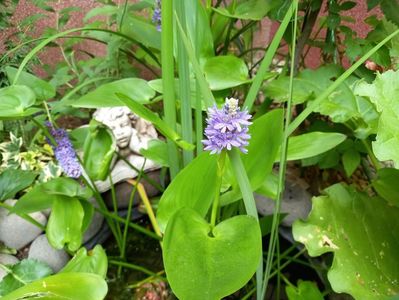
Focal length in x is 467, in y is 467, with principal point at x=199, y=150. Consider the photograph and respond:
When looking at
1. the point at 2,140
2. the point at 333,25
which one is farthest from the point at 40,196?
the point at 333,25

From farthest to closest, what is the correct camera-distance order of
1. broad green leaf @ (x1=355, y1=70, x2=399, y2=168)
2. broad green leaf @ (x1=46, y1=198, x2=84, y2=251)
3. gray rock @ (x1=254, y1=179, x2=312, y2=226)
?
gray rock @ (x1=254, y1=179, x2=312, y2=226) → broad green leaf @ (x1=46, y1=198, x2=84, y2=251) → broad green leaf @ (x1=355, y1=70, x2=399, y2=168)

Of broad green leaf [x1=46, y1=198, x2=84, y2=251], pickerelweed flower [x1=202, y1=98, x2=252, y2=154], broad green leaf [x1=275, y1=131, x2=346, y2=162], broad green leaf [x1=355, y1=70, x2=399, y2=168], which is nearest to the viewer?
pickerelweed flower [x1=202, y1=98, x2=252, y2=154]

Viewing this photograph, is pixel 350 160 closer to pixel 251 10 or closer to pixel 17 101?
pixel 251 10

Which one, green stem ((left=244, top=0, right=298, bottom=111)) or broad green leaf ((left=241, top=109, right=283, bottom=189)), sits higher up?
green stem ((left=244, top=0, right=298, bottom=111))

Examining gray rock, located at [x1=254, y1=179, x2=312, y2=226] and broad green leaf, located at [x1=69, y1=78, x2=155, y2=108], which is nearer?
broad green leaf, located at [x1=69, y1=78, x2=155, y2=108]

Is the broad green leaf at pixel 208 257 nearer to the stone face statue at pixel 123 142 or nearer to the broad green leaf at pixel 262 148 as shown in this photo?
the broad green leaf at pixel 262 148

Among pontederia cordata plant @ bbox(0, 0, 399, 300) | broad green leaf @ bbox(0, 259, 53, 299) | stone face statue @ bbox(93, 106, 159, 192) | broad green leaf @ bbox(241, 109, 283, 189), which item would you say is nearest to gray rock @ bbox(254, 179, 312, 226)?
pontederia cordata plant @ bbox(0, 0, 399, 300)

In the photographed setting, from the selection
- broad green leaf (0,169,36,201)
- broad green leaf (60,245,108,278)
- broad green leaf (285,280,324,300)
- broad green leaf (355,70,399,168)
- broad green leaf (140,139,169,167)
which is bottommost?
broad green leaf (285,280,324,300)

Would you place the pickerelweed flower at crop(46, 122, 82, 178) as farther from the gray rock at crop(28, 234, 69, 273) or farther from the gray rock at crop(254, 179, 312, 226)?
the gray rock at crop(254, 179, 312, 226)
